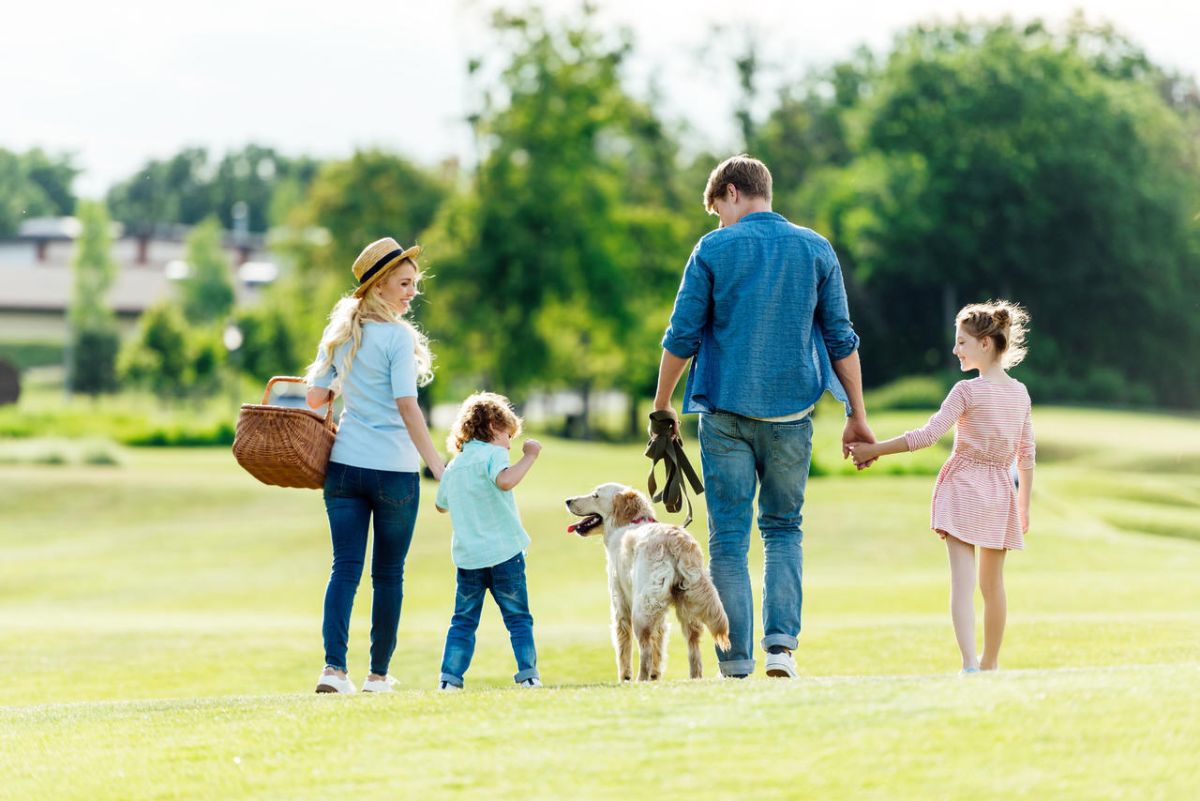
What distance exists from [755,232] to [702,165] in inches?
2210

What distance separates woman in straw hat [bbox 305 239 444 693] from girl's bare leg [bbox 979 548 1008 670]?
8.29 feet

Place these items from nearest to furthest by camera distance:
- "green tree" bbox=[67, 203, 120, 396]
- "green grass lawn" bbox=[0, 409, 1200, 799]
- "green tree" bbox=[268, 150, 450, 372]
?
"green grass lawn" bbox=[0, 409, 1200, 799] < "green tree" bbox=[268, 150, 450, 372] < "green tree" bbox=[67, 203, 120, 396]

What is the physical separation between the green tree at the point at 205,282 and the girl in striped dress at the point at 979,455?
235 ft

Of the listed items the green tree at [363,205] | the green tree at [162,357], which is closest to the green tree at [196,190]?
the green tree at [162,357]

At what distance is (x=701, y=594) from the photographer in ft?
22.7

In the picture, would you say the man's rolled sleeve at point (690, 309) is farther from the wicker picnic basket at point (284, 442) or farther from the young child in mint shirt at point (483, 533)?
the wicker picnic basket at point (284, 442)

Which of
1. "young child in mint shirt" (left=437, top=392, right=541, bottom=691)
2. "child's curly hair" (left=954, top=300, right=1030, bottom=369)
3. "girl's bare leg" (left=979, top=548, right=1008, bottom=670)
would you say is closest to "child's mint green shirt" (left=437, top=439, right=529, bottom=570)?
"young child in mint shirt" (left=437, top=392, right=541, bottom=691)

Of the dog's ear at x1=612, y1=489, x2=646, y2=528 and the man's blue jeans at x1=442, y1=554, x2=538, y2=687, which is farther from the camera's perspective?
the dog's ear at x1=612, y1=489, x2=646, y2=528

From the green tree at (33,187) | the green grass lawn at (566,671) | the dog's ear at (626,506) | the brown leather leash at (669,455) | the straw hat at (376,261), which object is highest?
the green tree at (33,187)

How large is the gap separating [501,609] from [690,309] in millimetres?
1696

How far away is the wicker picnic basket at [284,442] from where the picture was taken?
6906mm

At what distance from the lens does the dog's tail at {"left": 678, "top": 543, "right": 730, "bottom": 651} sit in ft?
22.8

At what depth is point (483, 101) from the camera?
43.8 metres

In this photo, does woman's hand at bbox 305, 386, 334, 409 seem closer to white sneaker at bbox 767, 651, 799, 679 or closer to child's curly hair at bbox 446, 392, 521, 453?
child's curly hair at bbox 446, 392, 521, 453
